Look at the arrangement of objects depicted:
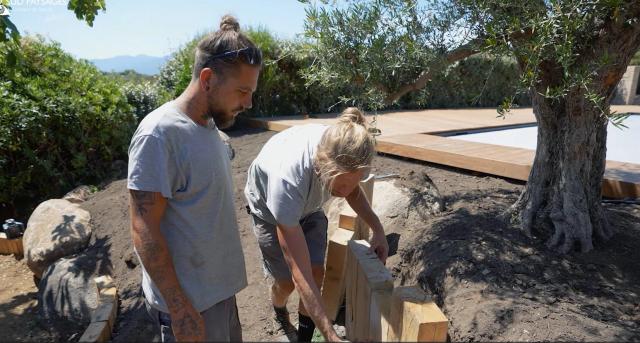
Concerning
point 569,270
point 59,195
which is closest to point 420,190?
point 569,270

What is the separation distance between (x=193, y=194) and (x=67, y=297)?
3142 mm

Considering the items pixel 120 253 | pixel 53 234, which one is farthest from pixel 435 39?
pixel 53 234

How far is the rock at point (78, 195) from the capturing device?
6.13 metres

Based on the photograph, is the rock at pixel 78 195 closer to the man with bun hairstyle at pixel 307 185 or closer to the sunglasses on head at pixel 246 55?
the man with bun hairstyle at pixel 307 185

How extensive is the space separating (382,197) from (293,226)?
234cm

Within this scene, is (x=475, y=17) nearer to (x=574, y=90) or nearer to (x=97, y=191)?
(x=574, y=90)

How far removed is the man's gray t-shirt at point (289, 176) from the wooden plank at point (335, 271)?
0.41 metres

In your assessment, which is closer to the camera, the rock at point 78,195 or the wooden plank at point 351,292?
the wooden plank at point 351,292

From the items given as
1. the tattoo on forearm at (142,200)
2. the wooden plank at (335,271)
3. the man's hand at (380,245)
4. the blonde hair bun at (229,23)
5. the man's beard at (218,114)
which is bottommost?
the wooden plank at (335,271)

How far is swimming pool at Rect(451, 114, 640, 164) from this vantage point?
21.2ft

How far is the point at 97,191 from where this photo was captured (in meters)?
6.61

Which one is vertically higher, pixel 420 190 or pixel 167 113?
pixel 167 113

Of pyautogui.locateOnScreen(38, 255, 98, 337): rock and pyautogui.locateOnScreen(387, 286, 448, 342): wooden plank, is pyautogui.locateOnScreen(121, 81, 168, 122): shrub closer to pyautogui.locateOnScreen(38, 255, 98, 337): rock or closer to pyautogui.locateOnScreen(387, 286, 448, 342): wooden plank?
→ pyautogui.locateOnScreen(38, 255, 98, 337): rock

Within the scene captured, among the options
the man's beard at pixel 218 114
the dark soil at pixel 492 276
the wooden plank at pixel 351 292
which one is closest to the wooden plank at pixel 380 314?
the wooden plank at pixel 351 292
